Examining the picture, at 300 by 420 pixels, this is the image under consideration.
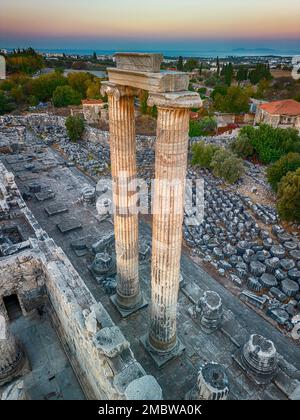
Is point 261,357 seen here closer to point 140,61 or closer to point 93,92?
point 140,61

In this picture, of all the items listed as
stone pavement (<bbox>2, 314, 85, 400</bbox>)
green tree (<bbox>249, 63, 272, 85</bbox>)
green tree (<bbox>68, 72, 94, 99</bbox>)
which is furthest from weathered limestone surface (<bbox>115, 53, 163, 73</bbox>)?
green tree (<bbox>249, 63, 272, 85</bbox>)

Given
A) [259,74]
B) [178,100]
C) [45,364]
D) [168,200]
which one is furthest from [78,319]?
[259,74]

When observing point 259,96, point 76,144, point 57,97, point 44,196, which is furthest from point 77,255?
point 259,96

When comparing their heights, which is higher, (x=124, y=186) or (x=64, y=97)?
(x=124, y=186)

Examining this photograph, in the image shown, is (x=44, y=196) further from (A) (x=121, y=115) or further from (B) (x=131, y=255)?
(A) (x=121, y=115)

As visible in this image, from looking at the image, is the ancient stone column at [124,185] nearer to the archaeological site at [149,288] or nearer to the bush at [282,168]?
the archaeological site at [149,288]

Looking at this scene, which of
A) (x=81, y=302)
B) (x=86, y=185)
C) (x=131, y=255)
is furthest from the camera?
(x=86, y=185)

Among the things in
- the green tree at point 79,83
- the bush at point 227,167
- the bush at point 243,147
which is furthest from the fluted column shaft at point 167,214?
the green tree at point 79,83
